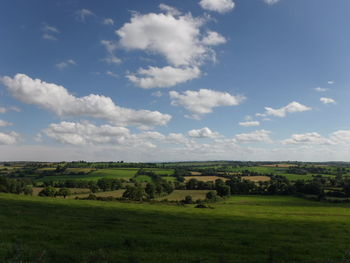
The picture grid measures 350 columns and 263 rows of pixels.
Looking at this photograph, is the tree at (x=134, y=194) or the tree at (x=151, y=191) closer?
the tree at (x=134, y=194)

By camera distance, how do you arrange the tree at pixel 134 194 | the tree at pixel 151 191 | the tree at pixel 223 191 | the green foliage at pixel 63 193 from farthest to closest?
the tree at pixel 223 191 → the tree at pixel 151 191 → the green foliage at pixel 63 193 → the tree at pixel 134 194

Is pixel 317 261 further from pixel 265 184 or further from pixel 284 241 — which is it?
pixel 265 184

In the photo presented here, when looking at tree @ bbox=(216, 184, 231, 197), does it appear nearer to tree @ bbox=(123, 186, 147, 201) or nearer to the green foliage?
tree @ bbox=(123, 186, 147, 201)

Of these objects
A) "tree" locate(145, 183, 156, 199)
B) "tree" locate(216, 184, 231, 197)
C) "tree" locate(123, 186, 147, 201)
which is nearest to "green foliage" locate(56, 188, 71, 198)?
"tree" locate(123, 186, 147, 201)

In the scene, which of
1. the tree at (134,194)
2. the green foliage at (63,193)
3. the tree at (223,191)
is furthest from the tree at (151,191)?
the green foliage at (63,193)

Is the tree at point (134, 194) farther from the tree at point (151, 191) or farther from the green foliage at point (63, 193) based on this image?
the green foliage at point (63, 193)

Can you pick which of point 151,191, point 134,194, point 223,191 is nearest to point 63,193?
point 134,194

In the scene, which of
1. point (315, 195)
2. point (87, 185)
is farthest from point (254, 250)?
point (87, 185)

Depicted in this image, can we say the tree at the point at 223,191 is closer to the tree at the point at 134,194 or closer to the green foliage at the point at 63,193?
the tree at the point at 134,194

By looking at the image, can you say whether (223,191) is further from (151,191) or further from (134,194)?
(134,194)

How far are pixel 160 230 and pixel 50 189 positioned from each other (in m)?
85.1

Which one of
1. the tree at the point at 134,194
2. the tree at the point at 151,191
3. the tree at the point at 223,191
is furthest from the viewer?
the tree at the point at 223,191

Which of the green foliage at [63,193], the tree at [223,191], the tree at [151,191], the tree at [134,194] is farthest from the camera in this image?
the tree at [223,191]

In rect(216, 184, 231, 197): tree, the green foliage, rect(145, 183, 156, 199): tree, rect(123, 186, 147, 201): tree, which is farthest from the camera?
rect(216, 184, 231, 197): tree
